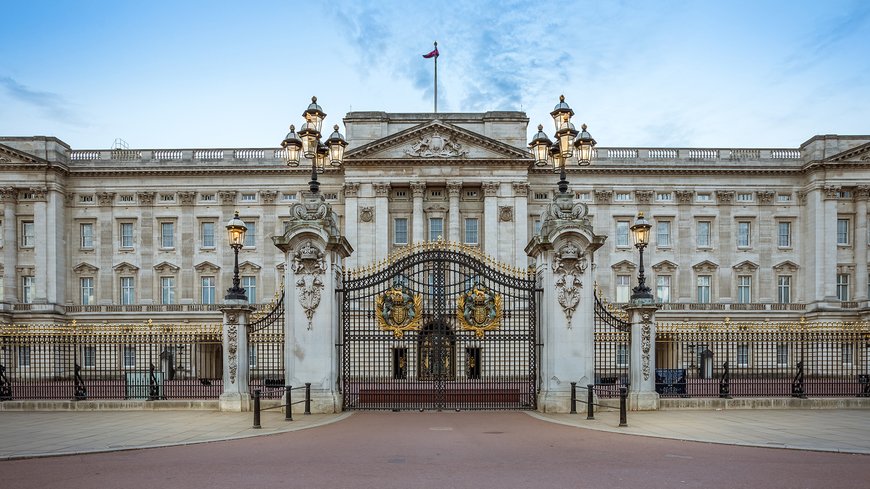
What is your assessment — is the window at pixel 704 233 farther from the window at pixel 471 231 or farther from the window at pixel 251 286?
the window at pixel 251 286

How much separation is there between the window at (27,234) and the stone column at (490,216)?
36.4 meters

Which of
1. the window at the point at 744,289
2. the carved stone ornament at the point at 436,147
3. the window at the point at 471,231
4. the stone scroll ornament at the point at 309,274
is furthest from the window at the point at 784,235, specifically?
the stone scroll ornament at the point at 309,274

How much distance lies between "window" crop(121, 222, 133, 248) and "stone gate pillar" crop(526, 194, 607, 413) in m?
44.2

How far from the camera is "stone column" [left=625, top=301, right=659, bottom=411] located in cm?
1866

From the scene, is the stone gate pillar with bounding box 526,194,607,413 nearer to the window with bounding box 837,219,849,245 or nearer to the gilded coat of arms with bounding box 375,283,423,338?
the gilded coat of arms with bounding box 375,283,423,338

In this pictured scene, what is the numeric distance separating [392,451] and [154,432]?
608cm

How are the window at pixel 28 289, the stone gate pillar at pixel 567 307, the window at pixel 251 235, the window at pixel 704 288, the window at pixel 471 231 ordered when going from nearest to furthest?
the stone gate pillar at pixel 567 307
the window at pixel 471 231
the window at pixel 28 289
the window at pixel 704 288
the window at pixel 251 235

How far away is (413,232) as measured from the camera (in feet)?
163

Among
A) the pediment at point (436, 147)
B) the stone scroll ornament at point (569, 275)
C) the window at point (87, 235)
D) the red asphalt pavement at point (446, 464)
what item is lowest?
the red asphalt pavement at point (446, 464)

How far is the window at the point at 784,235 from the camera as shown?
5247 centimetres

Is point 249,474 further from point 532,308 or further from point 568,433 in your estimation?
point 532,308

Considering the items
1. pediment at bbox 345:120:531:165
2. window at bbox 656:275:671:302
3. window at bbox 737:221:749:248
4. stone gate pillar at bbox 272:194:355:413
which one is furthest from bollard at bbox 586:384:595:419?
window at bbox 737:221:749:248

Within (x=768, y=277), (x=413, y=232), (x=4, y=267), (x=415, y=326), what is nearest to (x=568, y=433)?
(x=415, y=326)

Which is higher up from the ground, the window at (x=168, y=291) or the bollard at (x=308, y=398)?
the window at (x=168, y=291)
